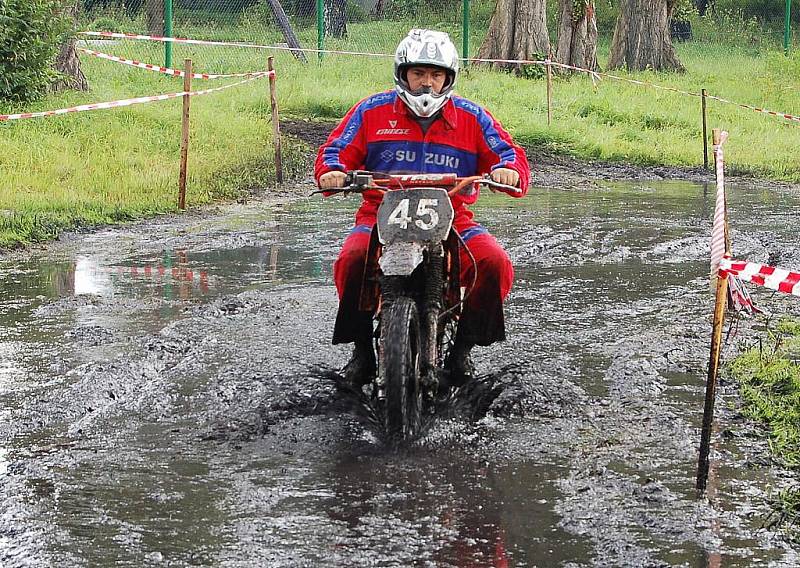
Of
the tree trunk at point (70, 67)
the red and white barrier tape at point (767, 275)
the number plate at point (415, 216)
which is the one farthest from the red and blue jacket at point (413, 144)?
the tree trunk at point (70, 67)

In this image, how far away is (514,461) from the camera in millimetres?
5762

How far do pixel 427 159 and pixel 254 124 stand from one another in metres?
12.8

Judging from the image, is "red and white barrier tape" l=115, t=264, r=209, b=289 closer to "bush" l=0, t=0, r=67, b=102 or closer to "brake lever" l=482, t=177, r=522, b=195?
"brake lever" l=482, t=177, r=522, b=195

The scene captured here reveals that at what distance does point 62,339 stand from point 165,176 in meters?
7.13

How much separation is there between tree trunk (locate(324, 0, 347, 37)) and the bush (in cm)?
1298

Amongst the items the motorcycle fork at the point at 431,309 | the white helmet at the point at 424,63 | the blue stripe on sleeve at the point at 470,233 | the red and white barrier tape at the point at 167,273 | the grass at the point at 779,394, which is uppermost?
the white helmet at the point at 424,63

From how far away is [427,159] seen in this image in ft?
22.1

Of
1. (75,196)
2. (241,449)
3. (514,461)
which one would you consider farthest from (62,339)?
(75,196)

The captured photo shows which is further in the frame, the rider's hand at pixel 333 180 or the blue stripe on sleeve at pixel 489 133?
the blue stripe on sleeve at pixel 489 133

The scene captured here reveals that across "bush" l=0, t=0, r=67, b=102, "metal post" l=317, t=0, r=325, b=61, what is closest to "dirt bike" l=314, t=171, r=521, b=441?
"bush" l=0, t=0, r=67, b=102

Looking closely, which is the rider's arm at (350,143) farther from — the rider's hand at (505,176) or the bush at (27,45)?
the bush at (27,45)

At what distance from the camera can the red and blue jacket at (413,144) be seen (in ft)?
22.1

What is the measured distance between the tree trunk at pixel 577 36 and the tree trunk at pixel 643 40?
8.95 feet

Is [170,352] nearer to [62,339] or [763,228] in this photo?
[62,339]
